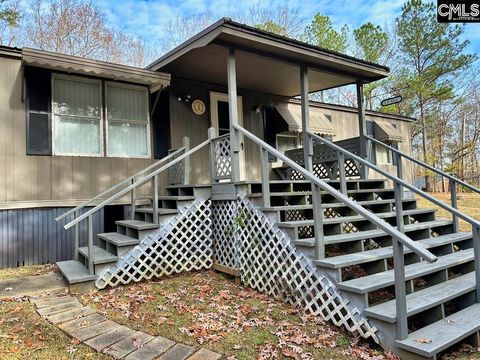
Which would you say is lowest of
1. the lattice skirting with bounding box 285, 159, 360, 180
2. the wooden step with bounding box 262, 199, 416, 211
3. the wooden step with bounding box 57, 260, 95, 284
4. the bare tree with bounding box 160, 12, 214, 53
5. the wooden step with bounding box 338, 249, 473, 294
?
the wooden step with bounding box 57, 260, 95, 284

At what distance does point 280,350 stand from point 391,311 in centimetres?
99

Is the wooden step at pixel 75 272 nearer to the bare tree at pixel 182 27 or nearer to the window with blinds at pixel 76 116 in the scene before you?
the window with blinds at pixel 76 116

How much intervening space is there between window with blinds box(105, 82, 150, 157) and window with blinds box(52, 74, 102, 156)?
199 millimetres

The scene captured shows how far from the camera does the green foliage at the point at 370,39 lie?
1775cm

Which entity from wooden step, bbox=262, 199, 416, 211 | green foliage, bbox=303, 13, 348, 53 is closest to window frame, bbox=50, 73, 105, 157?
wooden step, bbox=262, 199, 416, 211

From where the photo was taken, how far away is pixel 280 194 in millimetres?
4520

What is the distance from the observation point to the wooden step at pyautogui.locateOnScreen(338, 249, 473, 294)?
3.09 m

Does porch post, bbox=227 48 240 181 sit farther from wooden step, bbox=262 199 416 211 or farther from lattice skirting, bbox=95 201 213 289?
wooden step, bbox=262 199 416 211

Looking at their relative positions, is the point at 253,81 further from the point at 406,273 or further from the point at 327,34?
the point at 327,34

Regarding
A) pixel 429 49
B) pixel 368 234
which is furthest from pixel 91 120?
pixel 429 49

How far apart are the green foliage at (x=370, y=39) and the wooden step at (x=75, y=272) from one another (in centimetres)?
1774

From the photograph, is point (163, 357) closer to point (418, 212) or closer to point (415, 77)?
point (418, 212)

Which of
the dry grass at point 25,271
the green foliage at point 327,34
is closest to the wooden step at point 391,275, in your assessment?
the dry grass at point 25,271

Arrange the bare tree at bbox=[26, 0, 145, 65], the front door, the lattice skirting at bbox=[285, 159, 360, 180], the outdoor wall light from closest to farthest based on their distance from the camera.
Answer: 1. the lattice skirting at bbox=[285, 159, 360, 180]
2. the outdoor wall light
3. the front door
4. the bare tree at bbox=[26, 0, 145, 65]
